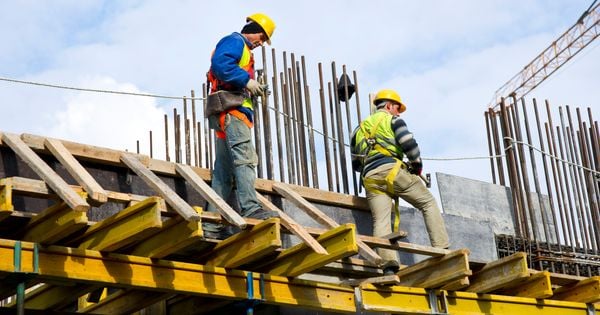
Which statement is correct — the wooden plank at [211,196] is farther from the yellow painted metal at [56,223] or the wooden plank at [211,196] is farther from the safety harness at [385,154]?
the safety harness at [385,154]

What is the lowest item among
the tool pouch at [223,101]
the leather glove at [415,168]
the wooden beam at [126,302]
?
the wooden beam at [126,302]

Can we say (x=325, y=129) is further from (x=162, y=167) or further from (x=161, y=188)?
(x=161, y=188)

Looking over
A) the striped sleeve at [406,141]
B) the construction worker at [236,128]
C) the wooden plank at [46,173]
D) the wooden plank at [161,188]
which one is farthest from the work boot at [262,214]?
the striped sleeve at [406,141]

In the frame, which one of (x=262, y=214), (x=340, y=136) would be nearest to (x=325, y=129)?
(x=340, y=136)

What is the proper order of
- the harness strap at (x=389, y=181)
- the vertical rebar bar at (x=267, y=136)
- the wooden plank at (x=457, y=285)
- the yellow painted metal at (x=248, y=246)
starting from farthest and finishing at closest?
the vertical rebar bar at (x=267, y=136)
the harness strap at (x=389, y=181)
the wooden plank at (x=457, y=285)
the yellow painted metal at (x=248, y=246)

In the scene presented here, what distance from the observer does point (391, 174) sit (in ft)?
34.6

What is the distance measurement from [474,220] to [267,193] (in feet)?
10.3

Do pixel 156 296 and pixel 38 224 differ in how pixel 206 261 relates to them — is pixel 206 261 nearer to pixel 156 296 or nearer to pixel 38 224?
pixel 156 296

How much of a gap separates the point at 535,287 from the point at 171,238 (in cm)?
451

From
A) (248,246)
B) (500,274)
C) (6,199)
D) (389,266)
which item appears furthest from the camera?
(500,274)

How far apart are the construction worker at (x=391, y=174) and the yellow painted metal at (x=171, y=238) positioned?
286 cm

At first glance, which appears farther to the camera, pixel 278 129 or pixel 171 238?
pixel 278 129

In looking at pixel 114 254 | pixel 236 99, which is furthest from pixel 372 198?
pixel 114 254

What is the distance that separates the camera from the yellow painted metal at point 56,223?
292 inches
